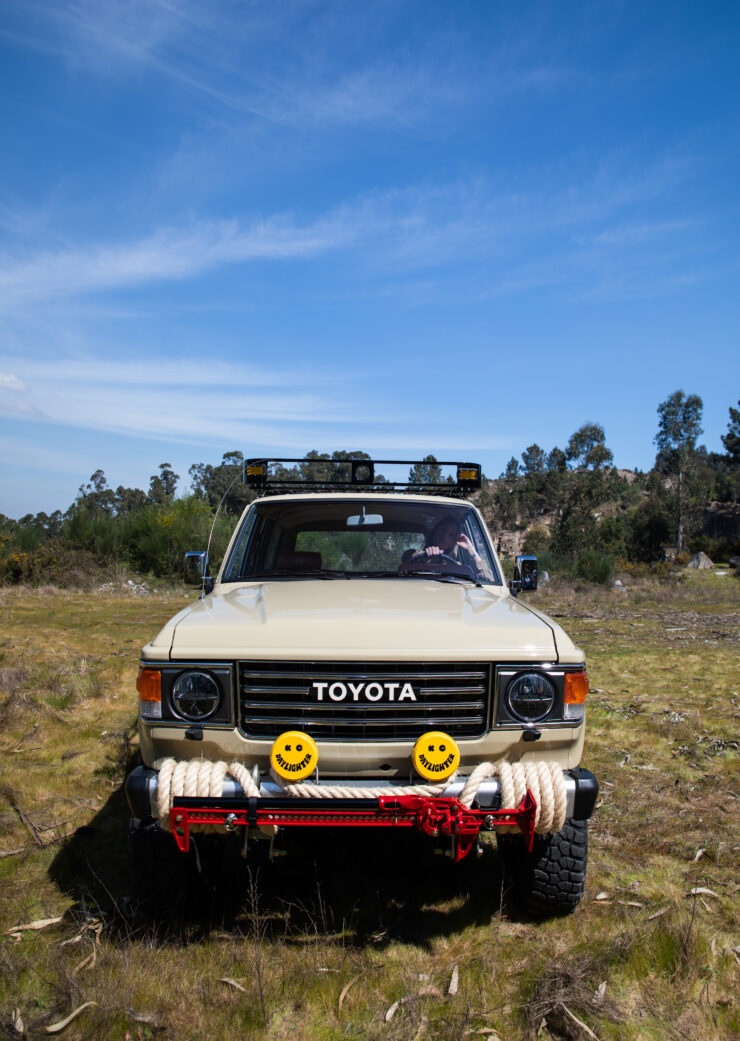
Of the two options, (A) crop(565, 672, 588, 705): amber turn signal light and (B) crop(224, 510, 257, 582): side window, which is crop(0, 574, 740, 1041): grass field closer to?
(A) crop(565, 672, 588, 705): amber turn signal light

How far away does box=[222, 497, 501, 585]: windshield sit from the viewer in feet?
14.3

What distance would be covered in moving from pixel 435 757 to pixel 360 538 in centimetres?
213

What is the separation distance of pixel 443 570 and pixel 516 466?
9365cm

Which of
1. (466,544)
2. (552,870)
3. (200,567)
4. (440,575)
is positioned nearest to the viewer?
(552,870)

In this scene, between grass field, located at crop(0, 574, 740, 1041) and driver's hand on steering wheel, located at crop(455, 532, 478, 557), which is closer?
grass field, located at crop(0, 574, 740, 1041)

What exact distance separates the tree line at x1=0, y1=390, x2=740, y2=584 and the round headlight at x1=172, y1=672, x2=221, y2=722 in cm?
133

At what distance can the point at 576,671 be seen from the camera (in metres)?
2.93

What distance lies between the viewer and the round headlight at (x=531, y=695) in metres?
2.90

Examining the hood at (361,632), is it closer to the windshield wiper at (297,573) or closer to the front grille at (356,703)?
the front grille at (356,703)

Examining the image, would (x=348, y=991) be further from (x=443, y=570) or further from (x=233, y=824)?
(x=443, y=570)

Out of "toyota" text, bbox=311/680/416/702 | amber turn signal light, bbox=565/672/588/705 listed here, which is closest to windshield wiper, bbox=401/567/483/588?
amber turn signal light, bbox=565/672/588/705

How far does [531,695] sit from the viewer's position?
9.54ft

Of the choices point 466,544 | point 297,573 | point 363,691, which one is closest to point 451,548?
point 466,544

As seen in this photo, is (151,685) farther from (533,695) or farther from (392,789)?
(533,695)
